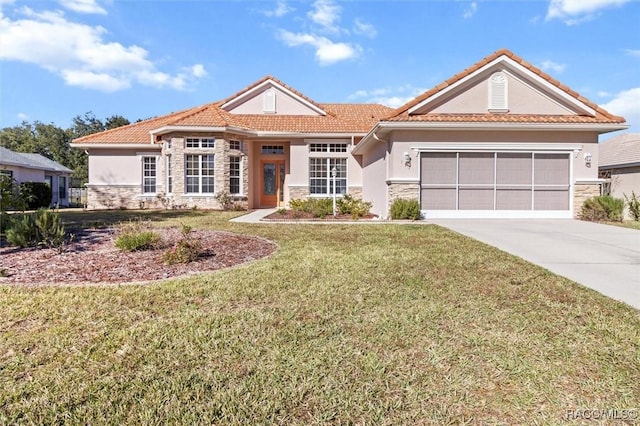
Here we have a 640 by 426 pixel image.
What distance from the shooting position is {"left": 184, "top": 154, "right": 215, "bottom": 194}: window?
17.6m

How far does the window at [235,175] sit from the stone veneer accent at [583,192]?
48.5 ft

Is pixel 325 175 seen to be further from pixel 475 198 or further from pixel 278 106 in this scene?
pixel 475 198

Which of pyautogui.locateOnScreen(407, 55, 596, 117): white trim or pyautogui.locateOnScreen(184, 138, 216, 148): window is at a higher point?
pyautogui.locateOnScreen(407, 55, 596, 117): white trim

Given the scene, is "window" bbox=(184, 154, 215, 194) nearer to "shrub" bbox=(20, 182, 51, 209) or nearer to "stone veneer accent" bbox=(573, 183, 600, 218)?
"shrub" bbox=(20, 182, 51, 209)

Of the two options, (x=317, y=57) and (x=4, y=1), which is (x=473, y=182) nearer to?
(x=317, y=57)

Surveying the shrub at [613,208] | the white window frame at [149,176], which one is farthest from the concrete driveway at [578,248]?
the white window frame at [149,176]

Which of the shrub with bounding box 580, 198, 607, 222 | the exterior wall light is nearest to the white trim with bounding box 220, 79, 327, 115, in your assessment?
the exterior wall light

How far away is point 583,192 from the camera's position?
12.9 m

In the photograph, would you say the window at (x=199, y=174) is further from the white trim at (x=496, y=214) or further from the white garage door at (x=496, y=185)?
the white trim at (x=496, y=214)

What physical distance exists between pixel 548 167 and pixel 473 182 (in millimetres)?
2897

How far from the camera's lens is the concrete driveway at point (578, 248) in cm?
498

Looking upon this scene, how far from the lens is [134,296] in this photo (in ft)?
13.9

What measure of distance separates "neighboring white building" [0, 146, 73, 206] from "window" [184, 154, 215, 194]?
41.3ft

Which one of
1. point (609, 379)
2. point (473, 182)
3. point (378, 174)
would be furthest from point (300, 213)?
point (609, 379)
